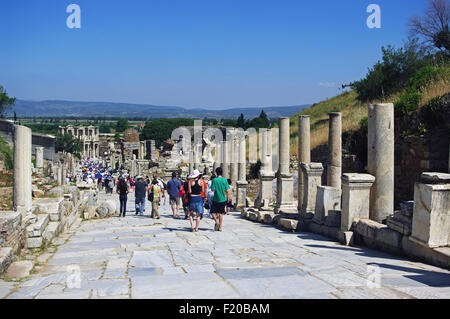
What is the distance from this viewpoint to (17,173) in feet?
30.7

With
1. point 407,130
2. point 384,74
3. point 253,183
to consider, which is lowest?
point 253,183

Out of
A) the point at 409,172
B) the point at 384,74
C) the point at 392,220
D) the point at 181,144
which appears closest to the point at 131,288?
the point at 392,220

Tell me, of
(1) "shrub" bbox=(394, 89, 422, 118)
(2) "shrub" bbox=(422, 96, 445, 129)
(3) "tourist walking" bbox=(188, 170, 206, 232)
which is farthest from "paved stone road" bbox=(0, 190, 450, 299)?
(1) "shrub" bbox=(394, 89, 422, 118)

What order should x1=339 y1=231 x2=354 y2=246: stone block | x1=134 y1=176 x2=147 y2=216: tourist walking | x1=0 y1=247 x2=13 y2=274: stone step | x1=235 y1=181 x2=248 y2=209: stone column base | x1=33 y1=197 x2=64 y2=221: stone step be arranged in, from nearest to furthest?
x1=0 y1=247 x2=13 y2=274: stone step → x1=339 y1=231 x2=354 y2=246: stone block → x1=33 y1=197 x2=64 y2=221: stone step → x1=134 y1=176 x2=147 y2=216: tourist walking → x1=235 y1=181 x2=248 y2=209: stone column base

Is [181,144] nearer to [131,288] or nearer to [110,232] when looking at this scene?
[110,232]

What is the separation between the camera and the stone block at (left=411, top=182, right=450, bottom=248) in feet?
19.1

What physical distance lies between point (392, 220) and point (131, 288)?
168 inches

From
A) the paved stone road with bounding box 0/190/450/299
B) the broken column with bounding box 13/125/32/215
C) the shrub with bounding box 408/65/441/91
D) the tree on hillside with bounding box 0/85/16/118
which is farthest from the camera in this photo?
the tree on hillside with bounding box 0/85/16/118

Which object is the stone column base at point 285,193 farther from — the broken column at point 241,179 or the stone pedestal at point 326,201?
the broken column at point 241,179

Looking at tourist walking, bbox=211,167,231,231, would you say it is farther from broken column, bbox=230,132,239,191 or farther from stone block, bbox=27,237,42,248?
broken column, bbox=230,132,239,191

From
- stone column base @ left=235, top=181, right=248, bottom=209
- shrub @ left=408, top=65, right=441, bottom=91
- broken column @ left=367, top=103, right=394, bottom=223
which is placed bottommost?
stone column base @ left=235, top=181, right=248, bottom=209

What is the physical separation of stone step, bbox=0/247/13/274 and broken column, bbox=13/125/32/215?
2766 mm

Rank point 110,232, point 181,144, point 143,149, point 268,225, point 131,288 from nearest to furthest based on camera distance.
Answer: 1. point 131,288
2. point 110,232
3. point 268,225
4. point 181,144
5. point 143,149

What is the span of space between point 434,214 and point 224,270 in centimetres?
294
